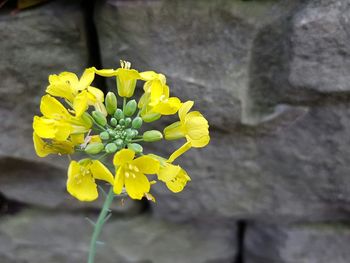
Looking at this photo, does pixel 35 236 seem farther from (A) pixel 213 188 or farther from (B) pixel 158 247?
(A) pixel 213 188

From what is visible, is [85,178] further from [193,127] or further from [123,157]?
[193,127]

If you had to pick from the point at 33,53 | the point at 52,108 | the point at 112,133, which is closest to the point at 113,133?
the point at 112,133

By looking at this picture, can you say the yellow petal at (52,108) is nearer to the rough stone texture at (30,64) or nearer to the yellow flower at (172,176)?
the yellow flower at (172,176)

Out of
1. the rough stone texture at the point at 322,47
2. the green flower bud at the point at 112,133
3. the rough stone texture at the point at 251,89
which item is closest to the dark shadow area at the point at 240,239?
the rough stone texture at the point at 251,89

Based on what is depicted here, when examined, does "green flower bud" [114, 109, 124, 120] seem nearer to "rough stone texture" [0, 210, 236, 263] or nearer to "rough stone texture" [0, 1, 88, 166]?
"rough stone texture" [0, 1, 88, 166]

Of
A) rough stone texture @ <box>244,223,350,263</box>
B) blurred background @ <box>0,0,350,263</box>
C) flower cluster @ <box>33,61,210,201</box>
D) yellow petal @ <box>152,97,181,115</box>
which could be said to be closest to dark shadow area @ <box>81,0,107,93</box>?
blurred background @ <box>0,0,350,263</box>

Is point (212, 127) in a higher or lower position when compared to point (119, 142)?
lower
